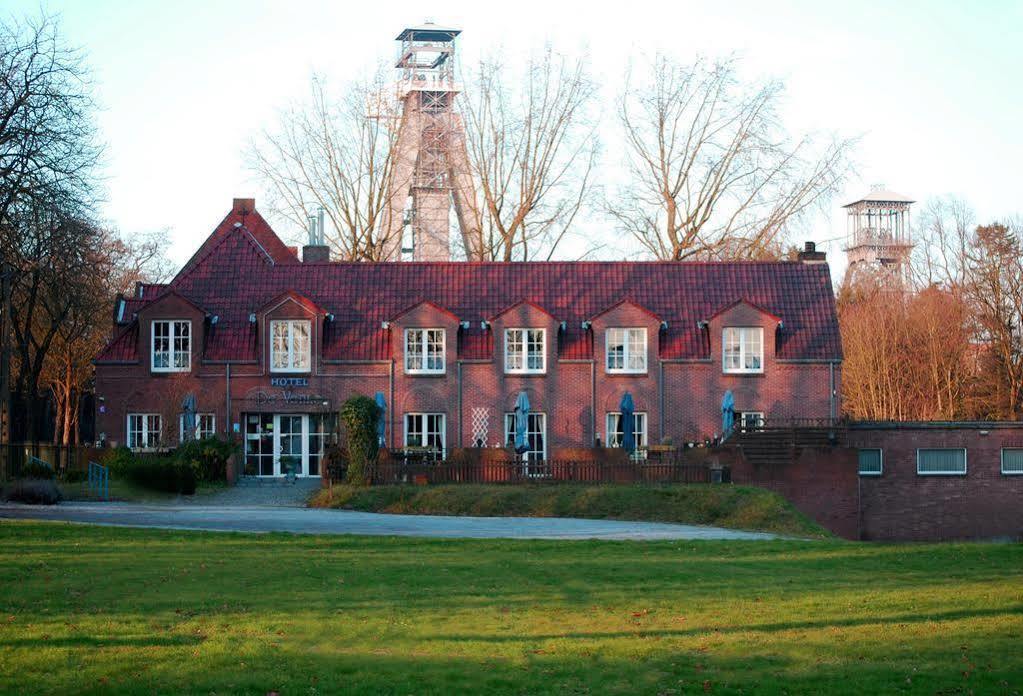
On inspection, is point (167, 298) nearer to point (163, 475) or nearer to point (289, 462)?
point (289, 462)

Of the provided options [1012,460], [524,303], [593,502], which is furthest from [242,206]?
[1012,460]

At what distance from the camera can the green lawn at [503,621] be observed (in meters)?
11.6

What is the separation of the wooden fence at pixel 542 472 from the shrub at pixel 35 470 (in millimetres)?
10345

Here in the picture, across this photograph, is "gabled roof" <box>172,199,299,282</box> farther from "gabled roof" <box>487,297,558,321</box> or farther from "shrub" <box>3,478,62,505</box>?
"shrub" <box>3,478,62,505</box>

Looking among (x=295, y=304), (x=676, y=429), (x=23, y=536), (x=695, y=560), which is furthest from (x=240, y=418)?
(x=695, y=560)

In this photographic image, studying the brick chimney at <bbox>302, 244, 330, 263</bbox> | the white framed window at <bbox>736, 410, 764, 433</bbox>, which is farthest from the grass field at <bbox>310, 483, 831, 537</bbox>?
the brick chimney at <bbox>302, 244, 330, 263</bbox>

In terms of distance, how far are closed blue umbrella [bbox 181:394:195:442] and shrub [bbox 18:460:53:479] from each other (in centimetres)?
481

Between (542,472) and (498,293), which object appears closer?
(542,472)

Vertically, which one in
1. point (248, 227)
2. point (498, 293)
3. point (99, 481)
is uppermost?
point (248, 227)

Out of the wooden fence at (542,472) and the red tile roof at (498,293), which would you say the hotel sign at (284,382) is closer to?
the red tile roof at (498,293)

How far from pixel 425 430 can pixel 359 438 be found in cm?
827

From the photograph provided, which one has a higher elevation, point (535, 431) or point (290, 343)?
point (290, 343)

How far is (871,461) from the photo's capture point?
42875 millimetres

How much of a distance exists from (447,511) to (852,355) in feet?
106
